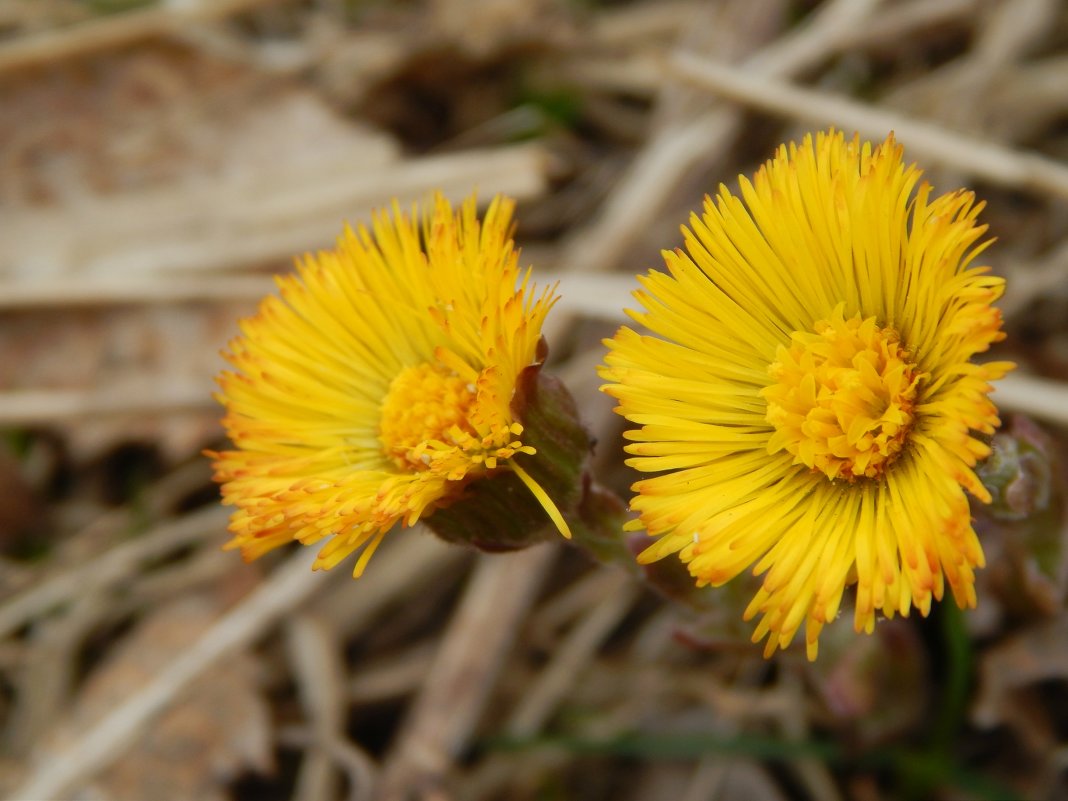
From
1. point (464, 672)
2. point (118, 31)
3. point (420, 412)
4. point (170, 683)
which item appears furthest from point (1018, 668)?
point (118, 31)

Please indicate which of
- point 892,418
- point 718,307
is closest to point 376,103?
point 718,307

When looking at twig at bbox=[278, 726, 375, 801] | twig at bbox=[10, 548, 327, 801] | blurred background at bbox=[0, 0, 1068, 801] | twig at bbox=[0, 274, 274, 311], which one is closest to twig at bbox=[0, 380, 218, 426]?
blurred background at bbox=[0, 0, 1068, 801]

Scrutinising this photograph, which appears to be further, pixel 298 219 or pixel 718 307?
pixel 298 219

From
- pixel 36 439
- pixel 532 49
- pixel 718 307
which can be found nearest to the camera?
pixel 718 307

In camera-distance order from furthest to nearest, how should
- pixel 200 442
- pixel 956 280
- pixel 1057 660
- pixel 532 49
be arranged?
1. pixel 532 49
2. pixel 200 442
3. pixel 1057 660
4. pixel 956 280

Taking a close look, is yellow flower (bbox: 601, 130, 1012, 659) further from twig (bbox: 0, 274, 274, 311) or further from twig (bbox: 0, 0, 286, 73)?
twig (bbox: 0, 0, 286, 73)

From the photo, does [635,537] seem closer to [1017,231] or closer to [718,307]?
[718,307]

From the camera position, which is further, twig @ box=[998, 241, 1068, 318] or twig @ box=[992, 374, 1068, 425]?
twig @ box=[998, 241, 1068, 318]
